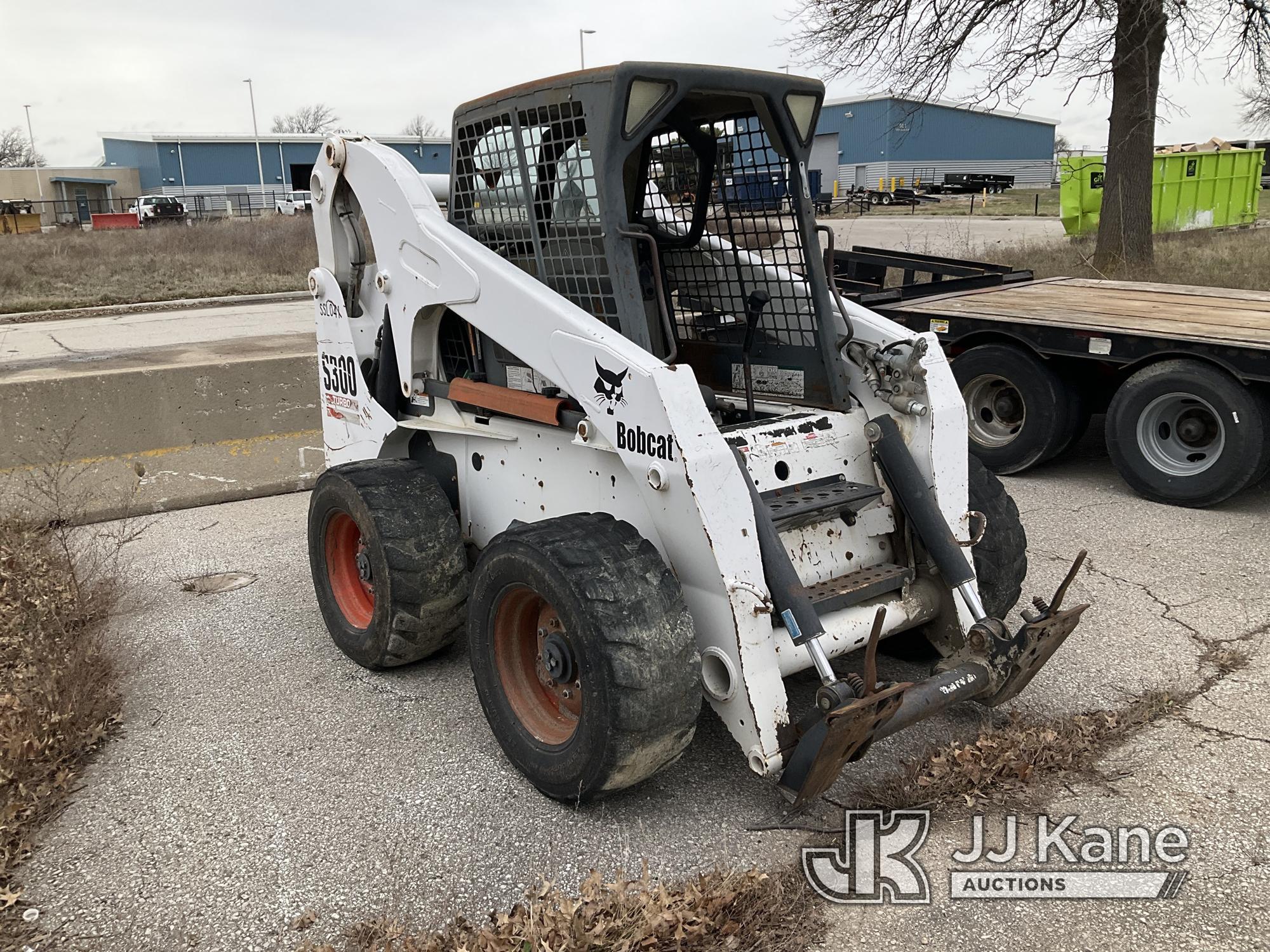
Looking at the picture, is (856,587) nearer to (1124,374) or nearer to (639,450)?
(639,450)

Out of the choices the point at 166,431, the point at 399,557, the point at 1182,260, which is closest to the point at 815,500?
the point at 399,557

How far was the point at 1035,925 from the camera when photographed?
2.80 metres

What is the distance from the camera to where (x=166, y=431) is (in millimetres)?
6496

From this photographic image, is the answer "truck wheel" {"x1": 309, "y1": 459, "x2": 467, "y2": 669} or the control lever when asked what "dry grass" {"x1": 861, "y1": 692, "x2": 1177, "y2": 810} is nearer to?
the control lever

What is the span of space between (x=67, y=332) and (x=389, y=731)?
13103 mm

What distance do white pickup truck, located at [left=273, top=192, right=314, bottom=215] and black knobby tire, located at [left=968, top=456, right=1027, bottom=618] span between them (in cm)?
4228

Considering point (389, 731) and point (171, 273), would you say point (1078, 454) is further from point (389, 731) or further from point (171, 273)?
point (171, 273)

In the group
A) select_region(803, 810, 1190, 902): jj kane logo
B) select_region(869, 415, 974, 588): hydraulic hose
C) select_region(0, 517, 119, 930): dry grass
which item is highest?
select_region(869, 415, 974, 588): hydraulic hose

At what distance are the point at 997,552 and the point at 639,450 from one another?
5.27ft

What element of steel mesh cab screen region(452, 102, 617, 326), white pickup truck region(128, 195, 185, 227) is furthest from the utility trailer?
steel mesh cab screen region(452, 102, 617, 326)

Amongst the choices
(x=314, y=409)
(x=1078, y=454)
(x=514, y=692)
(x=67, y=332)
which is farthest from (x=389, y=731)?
(x=67, y=332)

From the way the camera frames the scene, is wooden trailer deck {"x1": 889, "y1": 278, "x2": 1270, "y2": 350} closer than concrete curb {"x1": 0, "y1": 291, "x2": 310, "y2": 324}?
Yes

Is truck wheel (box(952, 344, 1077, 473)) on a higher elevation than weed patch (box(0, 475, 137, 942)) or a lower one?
higher

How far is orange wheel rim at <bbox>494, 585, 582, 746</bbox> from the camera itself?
346 centimetres
